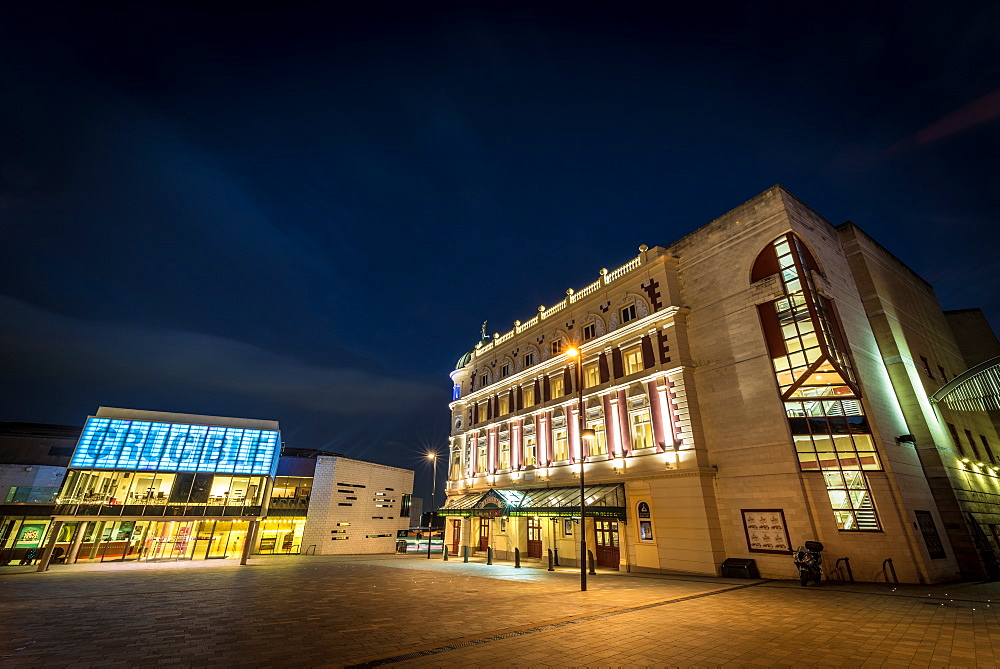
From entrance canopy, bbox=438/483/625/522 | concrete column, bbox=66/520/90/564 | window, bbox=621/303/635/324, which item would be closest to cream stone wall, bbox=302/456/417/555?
entrance canopy, bbox=438/483/625/522

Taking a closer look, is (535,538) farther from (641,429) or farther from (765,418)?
(765,418)

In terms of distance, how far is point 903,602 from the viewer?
13086 millimetres

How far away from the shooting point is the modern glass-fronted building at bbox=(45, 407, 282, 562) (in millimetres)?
32156

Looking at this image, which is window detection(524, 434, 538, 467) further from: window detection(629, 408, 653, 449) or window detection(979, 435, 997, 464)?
window detection(979, 435, 997, 464)

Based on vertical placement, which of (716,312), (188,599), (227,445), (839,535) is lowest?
(188,599)

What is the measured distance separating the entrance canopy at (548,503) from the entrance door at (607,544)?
1.76m

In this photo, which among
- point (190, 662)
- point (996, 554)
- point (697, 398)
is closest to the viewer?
point (190, 662)

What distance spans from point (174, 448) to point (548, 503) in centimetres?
3241

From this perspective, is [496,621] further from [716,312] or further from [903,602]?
[716,312]

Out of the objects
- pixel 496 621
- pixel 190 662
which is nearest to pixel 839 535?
pixel 496 621

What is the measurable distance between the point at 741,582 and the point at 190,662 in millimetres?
20194

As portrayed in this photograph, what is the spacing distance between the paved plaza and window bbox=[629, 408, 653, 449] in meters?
8.96

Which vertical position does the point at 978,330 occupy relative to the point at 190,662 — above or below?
above

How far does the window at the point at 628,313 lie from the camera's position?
94.9 feet
